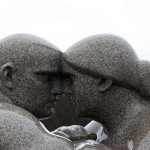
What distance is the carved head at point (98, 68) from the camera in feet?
30.6

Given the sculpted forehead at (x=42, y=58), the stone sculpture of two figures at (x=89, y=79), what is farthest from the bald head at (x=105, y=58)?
the sculpted forehead at (x=42, y=58)

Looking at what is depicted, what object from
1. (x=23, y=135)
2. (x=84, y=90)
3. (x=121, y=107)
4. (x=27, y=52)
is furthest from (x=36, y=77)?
(x=23, y=135)

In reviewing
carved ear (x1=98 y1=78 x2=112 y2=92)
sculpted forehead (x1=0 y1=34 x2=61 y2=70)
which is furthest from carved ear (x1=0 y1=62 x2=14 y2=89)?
carved ear (x1=98 y1=78 x2=112 y2=92)

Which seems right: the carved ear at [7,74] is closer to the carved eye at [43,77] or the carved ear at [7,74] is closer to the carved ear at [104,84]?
the carved eye at [43,77]

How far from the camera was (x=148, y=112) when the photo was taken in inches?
368

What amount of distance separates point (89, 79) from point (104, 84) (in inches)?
10.6

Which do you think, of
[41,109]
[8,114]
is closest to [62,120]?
[41,109]

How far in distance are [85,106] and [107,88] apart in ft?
1.70

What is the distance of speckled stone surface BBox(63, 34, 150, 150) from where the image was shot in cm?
933

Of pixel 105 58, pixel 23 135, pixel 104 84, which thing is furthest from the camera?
pixel 104 84

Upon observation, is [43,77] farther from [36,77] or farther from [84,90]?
[84,90]

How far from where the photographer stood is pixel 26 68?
9.34m

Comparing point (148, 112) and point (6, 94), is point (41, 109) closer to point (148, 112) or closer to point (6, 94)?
point (6, 94)

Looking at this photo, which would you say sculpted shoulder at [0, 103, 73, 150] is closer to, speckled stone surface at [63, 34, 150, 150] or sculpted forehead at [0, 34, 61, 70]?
sculpted forehead at [0, 34, 61, 70]
